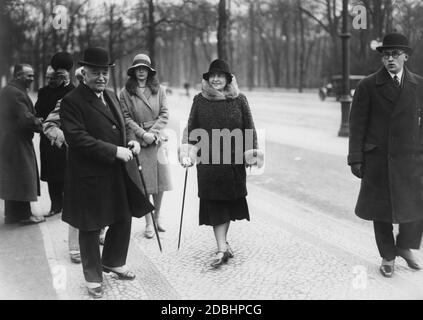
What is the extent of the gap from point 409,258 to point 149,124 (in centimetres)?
295

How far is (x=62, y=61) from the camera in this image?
19.6 feet

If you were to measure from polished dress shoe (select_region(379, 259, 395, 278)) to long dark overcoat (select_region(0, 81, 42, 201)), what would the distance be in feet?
13.5

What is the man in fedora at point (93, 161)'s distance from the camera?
157 inches

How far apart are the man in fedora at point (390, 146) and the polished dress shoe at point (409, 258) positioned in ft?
0.04

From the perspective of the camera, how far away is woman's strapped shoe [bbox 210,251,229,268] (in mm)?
4766

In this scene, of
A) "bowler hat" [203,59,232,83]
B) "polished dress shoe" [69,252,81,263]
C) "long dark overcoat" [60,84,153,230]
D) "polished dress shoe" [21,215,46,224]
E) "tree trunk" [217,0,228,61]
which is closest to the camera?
"long dark overcoat" [60,84,153,230]

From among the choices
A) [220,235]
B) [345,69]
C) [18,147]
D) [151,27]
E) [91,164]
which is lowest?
[220,235]

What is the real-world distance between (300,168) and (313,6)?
28217 mm

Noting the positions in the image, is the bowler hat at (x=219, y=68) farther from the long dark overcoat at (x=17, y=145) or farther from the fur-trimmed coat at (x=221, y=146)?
the long dark overcoat at (x=17, y=145)

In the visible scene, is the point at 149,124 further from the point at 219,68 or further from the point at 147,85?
the point at 219,68

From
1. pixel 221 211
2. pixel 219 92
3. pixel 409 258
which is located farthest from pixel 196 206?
pixel 409 258

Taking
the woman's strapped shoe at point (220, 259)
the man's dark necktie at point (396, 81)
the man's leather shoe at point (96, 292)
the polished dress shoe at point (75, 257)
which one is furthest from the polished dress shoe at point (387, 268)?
the polished dress shoe at point (75, 257)

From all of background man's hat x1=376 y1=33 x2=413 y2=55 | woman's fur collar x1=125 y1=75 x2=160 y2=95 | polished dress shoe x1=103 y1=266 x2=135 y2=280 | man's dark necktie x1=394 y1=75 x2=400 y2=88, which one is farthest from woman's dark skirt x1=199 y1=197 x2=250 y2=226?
background man's hat x1=376 y1=33 x2=413 y2=55

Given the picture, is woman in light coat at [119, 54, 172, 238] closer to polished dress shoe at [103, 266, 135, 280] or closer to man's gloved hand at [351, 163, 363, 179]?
polished dress shoe at [103, 266, 135, 280]
